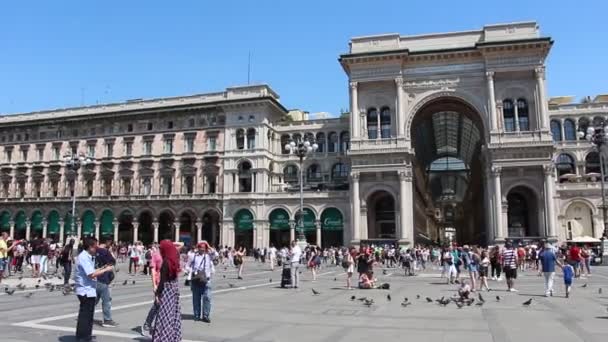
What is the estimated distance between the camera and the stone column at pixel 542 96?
48500mm

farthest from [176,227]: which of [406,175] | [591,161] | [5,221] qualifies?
[591,161]

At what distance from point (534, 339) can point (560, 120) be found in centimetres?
5394

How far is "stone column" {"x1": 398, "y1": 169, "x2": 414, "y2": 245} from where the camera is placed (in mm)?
49188

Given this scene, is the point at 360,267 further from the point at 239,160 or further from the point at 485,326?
the point at 239,160

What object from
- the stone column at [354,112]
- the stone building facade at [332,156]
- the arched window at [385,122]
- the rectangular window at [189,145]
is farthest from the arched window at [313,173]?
the rectangular window at [189,145]

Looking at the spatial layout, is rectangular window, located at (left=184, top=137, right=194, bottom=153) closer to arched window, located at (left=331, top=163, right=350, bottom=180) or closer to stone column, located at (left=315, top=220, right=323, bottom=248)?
arched window, located at (left=331, top=163, right=350, bottom=180)

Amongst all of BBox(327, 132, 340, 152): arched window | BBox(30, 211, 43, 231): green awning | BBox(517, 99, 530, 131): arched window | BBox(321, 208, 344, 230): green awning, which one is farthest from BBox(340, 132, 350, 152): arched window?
BBox(30, 211, 43, 231): green awning

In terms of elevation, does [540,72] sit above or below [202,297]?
above

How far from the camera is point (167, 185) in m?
61.1

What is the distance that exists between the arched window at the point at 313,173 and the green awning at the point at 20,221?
3673 cm

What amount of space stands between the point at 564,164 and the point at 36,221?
63.0 metres

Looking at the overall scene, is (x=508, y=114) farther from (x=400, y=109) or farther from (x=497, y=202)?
(x=400, y=109)

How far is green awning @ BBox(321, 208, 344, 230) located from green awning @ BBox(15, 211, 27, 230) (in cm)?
3904

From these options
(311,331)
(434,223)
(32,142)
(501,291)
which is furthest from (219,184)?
(434,223)
